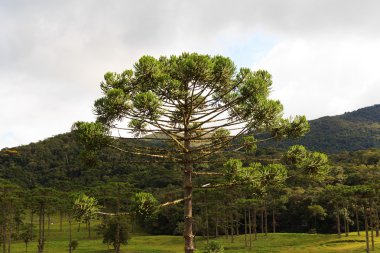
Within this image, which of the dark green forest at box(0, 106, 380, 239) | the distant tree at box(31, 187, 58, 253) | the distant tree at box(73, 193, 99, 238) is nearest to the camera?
the distant tree at box(73, 193, 99, 238)

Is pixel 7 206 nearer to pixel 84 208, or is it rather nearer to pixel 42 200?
pixel 42 200

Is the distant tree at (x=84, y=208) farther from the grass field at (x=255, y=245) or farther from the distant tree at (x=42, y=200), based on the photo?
the distant tree at (x=42, y=200)

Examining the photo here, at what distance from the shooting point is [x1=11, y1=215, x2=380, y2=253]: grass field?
6275cm

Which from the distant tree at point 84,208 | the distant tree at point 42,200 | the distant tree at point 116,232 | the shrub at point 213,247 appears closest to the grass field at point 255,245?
the distant tree at point 116,232

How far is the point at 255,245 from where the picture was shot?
72312 mm

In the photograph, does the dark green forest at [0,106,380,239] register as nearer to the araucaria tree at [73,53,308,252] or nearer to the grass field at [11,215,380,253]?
the grass field at [11,215,380,253]

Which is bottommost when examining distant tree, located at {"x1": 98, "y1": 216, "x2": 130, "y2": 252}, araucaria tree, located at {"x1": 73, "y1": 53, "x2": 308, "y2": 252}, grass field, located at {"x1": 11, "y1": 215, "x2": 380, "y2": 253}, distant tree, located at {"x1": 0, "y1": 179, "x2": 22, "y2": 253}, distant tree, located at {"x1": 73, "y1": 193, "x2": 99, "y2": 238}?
grass field, located at {"x1": 11, "y1": 215, "x2": 380, "y2": 253}

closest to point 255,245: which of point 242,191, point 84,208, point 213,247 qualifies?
point 242,191

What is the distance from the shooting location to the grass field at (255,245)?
62.8 metres

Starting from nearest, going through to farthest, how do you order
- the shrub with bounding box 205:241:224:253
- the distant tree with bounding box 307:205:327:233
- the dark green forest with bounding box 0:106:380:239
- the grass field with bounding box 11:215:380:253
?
the shrub with bounding box 205:241:224:253
the grass field with bounding box 11:215:380:253
the dark green forest with bounding box 0:106:380:239
the distant tree with bounding box 307:205:327:233

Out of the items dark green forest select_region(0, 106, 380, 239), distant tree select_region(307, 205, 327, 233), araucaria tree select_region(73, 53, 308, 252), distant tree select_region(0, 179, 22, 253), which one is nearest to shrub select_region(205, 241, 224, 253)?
araucaria tree select_region(73, 53, 308, 252)

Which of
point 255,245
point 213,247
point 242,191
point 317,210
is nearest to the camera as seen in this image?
point 213,247

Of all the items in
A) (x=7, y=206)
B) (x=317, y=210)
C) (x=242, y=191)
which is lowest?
(x=317, y=210)

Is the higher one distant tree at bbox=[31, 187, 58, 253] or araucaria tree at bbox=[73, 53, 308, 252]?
araucaria tree at bbox=[73, 53, 308, 252]
